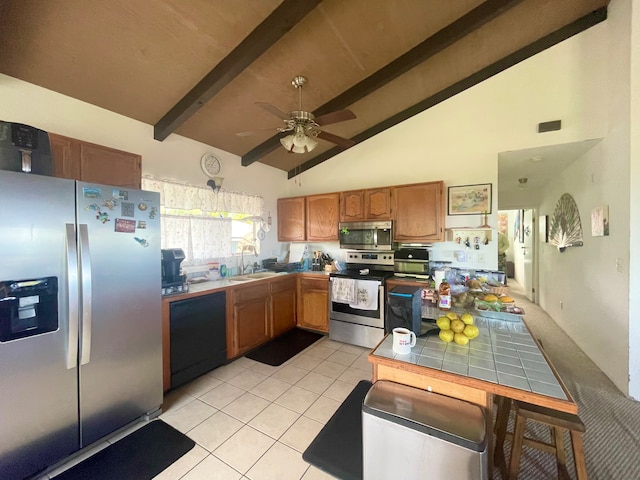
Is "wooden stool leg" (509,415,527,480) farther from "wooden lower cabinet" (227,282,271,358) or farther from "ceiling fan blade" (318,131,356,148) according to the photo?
"wooden lower cabinet" (227,282,271,358)

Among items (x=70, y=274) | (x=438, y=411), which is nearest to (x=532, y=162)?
(x=438, y=411)

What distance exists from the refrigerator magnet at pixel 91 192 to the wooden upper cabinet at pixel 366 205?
2.74 metres

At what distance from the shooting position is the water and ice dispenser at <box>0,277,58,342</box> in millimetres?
1381

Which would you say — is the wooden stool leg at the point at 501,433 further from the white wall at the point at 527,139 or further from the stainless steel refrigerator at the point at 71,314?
the stainless steel refrigerator at the point at 71,314

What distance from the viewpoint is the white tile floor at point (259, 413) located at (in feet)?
5.20

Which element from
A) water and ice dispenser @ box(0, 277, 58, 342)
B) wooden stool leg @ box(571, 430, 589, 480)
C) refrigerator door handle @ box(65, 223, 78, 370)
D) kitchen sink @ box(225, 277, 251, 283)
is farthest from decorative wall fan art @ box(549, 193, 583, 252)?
water and ice dispenser @ box(0, 277, 58, 342)

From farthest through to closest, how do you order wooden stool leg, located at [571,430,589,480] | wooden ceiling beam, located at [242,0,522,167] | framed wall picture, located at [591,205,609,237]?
framed wall picture, located at [591,205,609,237] < wooden ceiling beam, located at [242,0,522,167] < wooden stool leg, located at [571,430,589,480]

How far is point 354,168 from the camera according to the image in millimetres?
4086

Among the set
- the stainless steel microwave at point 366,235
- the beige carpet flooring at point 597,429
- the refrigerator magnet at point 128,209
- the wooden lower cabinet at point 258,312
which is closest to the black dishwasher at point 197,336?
the wooden lower cabinet at point 258,312

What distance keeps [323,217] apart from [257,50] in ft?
7.57

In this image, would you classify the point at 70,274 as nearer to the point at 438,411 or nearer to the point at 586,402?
the point at 438,411

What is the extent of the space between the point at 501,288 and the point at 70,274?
3.27 meters

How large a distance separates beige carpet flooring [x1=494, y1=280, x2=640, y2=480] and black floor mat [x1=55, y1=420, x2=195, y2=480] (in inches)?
81.6

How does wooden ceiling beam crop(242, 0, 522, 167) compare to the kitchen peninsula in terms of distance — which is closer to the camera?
the kitchen peninsula
